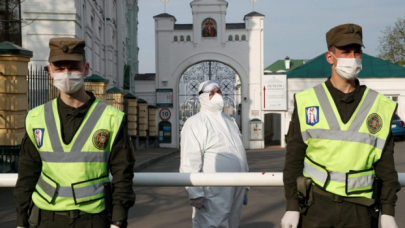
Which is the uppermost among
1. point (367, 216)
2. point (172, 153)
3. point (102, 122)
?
point (102, 122)

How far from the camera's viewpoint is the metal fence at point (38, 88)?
11.8 metres

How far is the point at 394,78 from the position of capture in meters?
31.9

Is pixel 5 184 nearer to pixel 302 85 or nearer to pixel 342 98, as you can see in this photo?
pixel 342 98

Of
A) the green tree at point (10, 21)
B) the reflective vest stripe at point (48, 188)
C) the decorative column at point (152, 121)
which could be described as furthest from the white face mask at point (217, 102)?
the decorative column at point (152, 121)

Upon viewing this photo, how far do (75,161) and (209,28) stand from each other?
3007cm

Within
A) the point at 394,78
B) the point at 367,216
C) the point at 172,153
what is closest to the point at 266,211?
the point at 367,216

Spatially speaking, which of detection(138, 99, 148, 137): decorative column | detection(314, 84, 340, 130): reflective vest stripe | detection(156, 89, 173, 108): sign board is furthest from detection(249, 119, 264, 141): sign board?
detection(314, 84, 340, 130): reflective vest stripe

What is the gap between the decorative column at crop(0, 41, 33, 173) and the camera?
10328 mm

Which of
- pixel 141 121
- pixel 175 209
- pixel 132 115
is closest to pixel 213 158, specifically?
pixel 175 209

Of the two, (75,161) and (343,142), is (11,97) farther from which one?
(343,142)

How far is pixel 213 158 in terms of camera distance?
4996mm

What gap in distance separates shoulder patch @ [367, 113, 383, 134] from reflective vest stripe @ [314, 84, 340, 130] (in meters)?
0.18

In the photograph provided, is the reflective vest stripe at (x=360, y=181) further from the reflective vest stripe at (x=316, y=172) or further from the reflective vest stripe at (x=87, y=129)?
the reflective vest stripe at (x=87, y=129)

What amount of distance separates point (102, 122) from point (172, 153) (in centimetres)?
A: 2135
